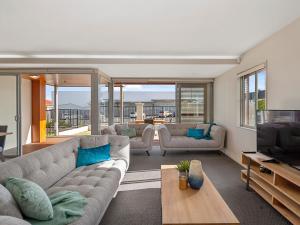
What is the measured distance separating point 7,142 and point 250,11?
19.4ft

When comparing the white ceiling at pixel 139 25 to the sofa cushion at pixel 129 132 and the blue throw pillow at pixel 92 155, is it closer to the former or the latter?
the blue throw pillow at pixel 92 155

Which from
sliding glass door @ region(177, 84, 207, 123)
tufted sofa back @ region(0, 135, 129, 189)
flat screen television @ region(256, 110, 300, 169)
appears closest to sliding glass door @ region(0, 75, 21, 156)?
tufted sofa back @ region(0, 135, 129, 189)

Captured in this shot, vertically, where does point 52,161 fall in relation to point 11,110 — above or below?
below

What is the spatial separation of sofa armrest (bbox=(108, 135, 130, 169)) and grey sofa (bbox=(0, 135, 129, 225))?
145mm

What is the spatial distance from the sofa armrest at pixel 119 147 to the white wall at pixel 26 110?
446 centimetres

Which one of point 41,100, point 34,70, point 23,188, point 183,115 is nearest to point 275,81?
point 23,188

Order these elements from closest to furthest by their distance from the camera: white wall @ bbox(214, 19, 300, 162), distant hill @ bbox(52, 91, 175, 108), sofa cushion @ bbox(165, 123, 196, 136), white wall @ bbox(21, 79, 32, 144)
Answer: white wall @ bbox(214, 19, 300, 162)
sofa cushion @ bbox(165, 123, 196, 136)
white wall @ bbox(21, 79, 32, 144)
distant hill @ bbox(52, 91, 175, 108)

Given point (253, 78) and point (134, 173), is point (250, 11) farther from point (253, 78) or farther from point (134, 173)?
point (134, 173)

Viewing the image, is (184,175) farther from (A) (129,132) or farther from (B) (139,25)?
(A) (129,132)

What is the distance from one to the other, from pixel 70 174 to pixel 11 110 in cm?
374

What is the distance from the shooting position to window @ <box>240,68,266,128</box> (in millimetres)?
4027

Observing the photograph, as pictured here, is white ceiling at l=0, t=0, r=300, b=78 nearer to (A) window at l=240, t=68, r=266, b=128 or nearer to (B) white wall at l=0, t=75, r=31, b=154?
→ (A) window at l=240, t=68, r=266, b=128

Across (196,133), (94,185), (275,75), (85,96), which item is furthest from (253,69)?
(85,96)

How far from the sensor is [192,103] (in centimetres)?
750
